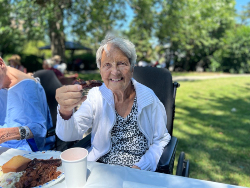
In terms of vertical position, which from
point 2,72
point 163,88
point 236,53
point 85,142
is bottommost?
point 85,142

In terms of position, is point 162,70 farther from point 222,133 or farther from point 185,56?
point 185,56

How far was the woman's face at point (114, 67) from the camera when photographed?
1490mm

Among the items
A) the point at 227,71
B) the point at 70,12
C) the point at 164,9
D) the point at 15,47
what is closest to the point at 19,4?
the point at 70,12

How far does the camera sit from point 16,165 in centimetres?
113

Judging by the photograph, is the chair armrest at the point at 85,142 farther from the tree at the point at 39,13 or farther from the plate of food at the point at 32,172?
the tree at the point at 39,13

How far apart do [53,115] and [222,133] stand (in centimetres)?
325

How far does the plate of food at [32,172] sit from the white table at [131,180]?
0.06 meters

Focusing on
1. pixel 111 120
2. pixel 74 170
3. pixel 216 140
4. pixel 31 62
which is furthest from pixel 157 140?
pixel 31 62

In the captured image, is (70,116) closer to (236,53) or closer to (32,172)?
(32,172)

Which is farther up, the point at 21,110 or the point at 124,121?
the point at 21,110

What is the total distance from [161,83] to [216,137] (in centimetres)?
247

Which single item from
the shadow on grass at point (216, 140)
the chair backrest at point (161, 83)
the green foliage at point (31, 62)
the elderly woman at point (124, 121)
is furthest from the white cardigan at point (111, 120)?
the green foliage at point (31, 62)

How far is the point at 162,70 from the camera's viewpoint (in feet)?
6.80

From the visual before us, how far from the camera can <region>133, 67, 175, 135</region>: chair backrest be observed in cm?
196
